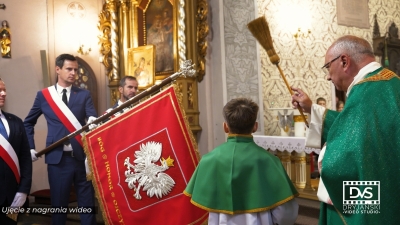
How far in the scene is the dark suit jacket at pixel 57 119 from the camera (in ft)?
12.8

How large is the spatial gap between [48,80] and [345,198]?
573cm

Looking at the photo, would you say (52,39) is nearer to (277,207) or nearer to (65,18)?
(65,18)

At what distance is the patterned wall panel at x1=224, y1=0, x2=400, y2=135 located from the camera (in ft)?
20.8

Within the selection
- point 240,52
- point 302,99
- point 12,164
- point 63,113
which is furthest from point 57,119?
point 240,52

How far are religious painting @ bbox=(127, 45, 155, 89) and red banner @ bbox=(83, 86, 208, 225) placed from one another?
3.21m

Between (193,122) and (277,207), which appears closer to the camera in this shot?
(277,207)

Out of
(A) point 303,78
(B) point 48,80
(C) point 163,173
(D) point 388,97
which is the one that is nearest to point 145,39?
(B) point 48,80

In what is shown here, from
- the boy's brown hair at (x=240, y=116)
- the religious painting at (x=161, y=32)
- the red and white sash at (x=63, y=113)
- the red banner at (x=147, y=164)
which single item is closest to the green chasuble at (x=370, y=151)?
the boy's brown hair at (x=240, y=116)

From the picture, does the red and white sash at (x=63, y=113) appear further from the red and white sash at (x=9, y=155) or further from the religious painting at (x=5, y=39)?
the religious painting at (x=5, y=39)

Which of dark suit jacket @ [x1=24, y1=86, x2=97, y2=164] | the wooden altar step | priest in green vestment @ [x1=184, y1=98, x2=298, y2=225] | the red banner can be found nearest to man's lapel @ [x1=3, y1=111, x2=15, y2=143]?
the red banner

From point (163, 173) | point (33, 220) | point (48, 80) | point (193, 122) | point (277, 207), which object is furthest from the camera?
point (48, 80)

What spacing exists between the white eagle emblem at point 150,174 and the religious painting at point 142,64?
3.35m

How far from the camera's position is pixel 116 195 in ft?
10.7

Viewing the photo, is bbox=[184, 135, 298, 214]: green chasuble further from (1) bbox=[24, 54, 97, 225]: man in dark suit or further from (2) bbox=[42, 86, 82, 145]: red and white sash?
(2) bbox=[42, 86, 82, 145]: red and white sash
